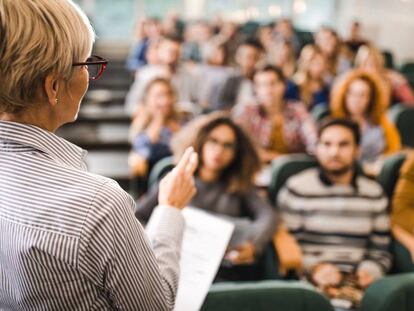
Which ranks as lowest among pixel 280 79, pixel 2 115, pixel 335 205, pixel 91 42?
pixel 335 205

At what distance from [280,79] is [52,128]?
2.84 meters

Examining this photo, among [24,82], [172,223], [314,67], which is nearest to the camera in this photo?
[24,82]

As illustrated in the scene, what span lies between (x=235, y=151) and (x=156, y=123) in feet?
3.68

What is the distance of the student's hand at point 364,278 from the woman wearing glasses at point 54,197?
1.37m

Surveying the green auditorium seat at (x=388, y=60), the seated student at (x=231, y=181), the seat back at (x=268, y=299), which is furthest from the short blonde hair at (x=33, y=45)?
the green auditorium seat at (x=388, y=60)

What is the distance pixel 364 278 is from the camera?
1942 millimetres

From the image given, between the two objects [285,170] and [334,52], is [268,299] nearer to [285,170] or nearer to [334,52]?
[285,170]

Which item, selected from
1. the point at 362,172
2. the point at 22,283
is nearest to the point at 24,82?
the point at 22,283

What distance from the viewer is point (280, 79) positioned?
11.3 ft

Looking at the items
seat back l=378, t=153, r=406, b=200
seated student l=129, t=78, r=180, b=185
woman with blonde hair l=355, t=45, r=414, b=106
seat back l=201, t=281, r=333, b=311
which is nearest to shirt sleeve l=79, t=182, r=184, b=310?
seat back l=201, t=281, r=333, b=311

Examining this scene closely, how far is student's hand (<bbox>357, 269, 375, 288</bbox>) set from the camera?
1925mm

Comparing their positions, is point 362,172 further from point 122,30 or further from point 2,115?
point 122,30

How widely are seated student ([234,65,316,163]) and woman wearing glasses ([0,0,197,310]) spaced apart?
257 centimetres

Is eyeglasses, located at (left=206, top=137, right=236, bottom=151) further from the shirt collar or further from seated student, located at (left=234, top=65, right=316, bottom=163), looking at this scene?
the shirt collar
